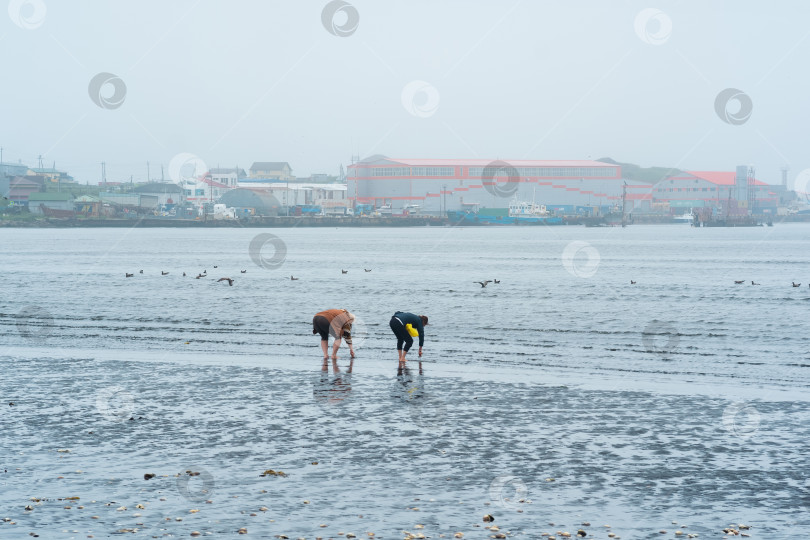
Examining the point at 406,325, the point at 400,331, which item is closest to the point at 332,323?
the point at 400,331

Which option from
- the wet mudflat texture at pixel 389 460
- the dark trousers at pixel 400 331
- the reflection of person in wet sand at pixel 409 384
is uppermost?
the dark trousers at pixel 400 331

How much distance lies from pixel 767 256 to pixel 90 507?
11494cm

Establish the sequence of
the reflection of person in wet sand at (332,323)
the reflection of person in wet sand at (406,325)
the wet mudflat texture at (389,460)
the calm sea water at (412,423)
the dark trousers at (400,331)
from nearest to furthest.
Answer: the wet mudflat texture at (389,460) < the calm sea water at (412,423) < the reflection of person in wet sand at (406,325) < the dark trousers at (400,331) < the reflection of person in wet sand at (332,323)

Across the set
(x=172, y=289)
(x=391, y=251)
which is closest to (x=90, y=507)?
(x=172, y=289)

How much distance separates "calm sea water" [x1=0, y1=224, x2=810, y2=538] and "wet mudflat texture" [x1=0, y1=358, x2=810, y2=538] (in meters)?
0.05

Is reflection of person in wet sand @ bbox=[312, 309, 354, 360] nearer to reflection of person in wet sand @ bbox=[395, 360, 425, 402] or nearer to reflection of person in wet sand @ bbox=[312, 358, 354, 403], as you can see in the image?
reflection of person in wet sand @ bbox=[312, 358, 354, 403]

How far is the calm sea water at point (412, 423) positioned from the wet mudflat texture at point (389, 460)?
0.05 m

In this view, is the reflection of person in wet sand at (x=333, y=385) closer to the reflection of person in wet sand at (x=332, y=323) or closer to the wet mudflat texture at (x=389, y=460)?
the wet mudflat texture at (x=389, y=460)

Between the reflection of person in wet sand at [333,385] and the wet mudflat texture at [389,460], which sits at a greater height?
the wet mudflat texture at [389,460]

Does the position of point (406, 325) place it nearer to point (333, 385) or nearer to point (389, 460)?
point (333, 385)

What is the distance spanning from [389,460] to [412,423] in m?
2.67

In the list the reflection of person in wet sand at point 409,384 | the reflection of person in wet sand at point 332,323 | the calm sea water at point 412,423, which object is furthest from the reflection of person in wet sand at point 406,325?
the reflection of person in wet sand at point 332,323

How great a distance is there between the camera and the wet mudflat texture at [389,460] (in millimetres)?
10523

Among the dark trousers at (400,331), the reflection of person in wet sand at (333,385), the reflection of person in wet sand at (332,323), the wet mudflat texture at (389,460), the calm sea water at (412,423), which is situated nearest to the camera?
the wet mudflat texture at (389,460)
